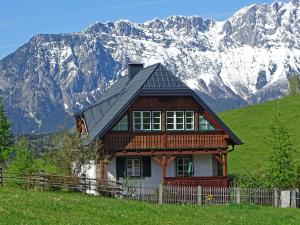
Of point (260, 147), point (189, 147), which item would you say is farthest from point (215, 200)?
point (260, 147)

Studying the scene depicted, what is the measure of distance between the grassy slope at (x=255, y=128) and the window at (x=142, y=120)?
43.3 feet

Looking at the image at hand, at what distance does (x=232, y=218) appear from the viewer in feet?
96.6

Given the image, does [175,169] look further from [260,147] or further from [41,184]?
[260,147]

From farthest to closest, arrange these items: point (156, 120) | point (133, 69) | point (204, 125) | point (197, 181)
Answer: point (133, 69) → point (204, 125) → point (156, 120) → point (197, 181)

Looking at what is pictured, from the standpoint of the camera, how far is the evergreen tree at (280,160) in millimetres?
44375

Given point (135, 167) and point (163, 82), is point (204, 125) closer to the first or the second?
point (163, 82)

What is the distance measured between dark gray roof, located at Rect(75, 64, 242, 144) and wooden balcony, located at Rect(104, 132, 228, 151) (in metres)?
0.96

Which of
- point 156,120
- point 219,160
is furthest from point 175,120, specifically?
point 219,160

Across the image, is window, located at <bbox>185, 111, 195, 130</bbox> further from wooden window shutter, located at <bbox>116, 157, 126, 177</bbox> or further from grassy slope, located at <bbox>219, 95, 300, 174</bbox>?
grassy slope, located at <bbox>219, 95, 300, 174</bbox>

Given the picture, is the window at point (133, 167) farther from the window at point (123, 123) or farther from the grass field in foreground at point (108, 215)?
the grass field in foreground at point (108, 215)

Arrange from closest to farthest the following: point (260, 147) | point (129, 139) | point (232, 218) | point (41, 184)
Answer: point (232, 218)
point (41, 184)
point (129, 139)
point (260, 147)

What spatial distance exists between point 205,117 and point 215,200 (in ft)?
33.8

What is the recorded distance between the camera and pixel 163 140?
5281cm

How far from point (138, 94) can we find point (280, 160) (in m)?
12.6
